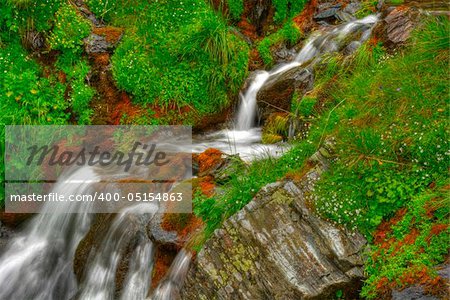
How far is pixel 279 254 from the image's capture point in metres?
3.74

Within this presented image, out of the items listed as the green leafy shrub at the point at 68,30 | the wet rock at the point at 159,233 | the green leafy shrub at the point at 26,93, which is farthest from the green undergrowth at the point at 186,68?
the wet rock at the point at 159,233

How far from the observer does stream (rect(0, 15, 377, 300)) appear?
4.84m

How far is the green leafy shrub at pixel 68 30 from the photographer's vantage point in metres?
8.07

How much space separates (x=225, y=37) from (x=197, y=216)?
4.47 m

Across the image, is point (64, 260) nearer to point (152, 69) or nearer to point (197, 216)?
point (197, 216)

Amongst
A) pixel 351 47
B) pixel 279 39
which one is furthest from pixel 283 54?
pixel 351 47

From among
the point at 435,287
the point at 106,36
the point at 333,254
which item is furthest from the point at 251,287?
the point at 106,36

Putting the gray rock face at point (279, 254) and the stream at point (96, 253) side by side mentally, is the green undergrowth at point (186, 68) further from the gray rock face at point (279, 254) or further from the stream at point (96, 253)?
the gray rock face at point (279, 254)

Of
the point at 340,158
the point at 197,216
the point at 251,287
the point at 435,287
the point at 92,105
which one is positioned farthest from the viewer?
the point at 92,105

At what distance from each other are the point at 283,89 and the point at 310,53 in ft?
5.63

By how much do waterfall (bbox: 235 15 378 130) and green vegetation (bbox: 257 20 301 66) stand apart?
1.91ft

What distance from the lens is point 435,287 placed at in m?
2.98

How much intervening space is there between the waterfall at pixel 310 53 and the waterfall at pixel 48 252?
2.98 metres

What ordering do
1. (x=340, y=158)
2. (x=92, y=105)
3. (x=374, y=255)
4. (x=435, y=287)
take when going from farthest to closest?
(x=92, y=105), (x=340, y=158), (x=374, y=255), (x=435, y=287)
